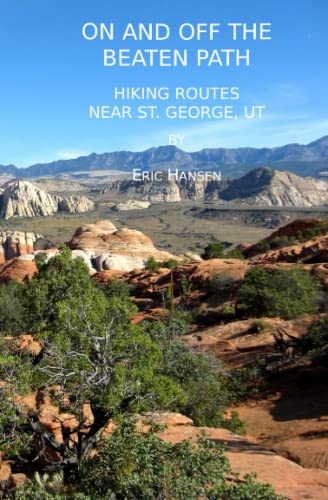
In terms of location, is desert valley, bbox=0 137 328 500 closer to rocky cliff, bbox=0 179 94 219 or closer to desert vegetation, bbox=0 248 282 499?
desert vegetation, bbox=0 248 282 499

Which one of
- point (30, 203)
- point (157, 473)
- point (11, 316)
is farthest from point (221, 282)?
point (30, 203)

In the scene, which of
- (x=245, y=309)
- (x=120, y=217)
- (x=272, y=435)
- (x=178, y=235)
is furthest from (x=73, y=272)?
(x=120, y=217)

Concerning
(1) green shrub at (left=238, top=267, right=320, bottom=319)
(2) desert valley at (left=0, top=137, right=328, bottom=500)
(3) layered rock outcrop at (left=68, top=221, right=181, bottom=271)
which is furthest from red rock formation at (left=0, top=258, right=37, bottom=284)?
(1) green shrub at (left=238, top=267, right=320, bottom=319)

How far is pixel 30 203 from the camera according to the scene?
183 m

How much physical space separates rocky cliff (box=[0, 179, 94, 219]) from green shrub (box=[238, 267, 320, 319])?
494ft

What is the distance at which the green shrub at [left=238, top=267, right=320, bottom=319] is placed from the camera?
30422mm

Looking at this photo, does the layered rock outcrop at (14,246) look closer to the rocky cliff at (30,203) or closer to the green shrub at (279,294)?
the green shrub at (279,294)

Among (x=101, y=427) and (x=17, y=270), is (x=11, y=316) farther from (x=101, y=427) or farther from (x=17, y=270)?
(x=17, y=270)

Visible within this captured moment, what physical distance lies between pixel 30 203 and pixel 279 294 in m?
163

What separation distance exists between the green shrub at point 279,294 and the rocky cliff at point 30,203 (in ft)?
494

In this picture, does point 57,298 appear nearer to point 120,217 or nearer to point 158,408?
point 158,408

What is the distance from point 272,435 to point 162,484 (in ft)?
31.8

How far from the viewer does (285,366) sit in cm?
2225

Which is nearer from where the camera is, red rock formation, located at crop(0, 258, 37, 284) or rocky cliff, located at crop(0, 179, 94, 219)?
red rock formation, located at crop(0, 258, 37, 284)
